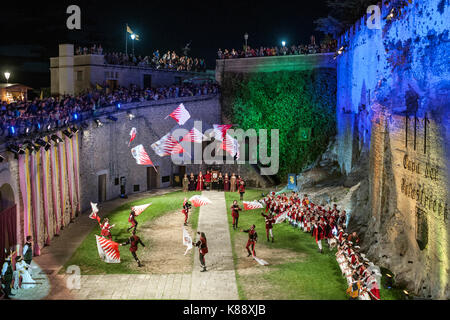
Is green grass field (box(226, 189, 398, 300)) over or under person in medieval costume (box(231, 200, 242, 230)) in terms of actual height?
under

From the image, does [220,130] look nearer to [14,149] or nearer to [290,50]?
[290,50]

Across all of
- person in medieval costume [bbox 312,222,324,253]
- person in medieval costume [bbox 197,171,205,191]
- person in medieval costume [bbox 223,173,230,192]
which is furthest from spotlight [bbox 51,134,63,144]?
person in medieval costume [bbox 223,173,230,192]

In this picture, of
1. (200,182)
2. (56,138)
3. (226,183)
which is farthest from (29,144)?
(226,183)

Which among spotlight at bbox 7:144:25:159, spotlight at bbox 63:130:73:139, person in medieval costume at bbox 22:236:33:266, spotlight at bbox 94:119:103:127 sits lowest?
person in medieval costume at bbox 22:236:33:266

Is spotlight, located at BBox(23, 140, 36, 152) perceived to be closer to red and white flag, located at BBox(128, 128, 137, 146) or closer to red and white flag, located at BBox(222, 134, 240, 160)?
red and white flag, located at BBox(128, 128, 137, 146)

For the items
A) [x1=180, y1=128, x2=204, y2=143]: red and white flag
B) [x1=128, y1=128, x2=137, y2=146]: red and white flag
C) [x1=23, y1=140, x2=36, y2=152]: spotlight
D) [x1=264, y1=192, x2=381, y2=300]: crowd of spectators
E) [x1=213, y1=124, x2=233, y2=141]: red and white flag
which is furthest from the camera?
[x1=213, y1=124, x2=233, y2=141]: red and white flag

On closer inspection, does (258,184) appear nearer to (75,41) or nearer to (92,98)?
(92,98)

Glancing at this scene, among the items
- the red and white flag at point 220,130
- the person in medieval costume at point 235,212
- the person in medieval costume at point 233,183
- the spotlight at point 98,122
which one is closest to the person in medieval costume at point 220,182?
the person in medieval costume at point 233,183

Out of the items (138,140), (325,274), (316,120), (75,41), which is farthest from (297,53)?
(325,274)

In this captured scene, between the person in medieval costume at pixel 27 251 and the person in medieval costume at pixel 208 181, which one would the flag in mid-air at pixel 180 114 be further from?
the person in medieval costume at pixel 27 251

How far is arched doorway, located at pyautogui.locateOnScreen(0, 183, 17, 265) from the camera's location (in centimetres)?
1852

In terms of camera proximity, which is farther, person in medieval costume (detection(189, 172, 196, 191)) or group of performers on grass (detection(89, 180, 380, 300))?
person in medieval costume (detection(189, 172, 196, 191))

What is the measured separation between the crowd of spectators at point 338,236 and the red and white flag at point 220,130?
11135 mm

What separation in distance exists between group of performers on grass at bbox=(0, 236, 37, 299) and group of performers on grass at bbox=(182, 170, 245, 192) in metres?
20.3
